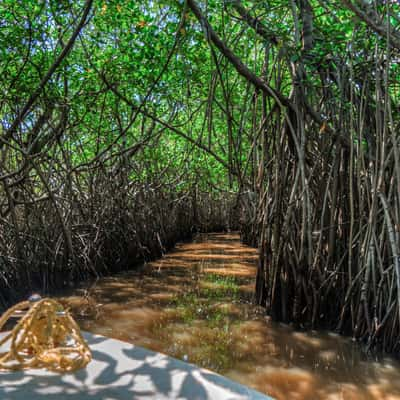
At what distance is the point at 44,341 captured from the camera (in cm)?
176

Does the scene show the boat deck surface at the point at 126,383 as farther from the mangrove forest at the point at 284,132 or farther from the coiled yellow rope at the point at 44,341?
the mangrove forest at the point at 284,132

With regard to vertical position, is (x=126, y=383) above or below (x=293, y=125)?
below

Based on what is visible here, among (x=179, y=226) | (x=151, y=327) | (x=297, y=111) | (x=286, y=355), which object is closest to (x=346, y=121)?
(x=297, y=111)

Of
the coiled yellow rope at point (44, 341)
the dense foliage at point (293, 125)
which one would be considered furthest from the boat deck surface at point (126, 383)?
the dense foliage at point (293, 125)

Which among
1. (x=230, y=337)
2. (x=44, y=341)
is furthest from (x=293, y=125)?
(x=44, y=341)

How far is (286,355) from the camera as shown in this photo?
315cm

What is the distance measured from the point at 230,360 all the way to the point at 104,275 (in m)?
3.53

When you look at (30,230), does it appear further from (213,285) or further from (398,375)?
(398,375)

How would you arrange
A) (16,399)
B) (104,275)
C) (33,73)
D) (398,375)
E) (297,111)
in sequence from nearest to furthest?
(16,399) → (398,375) → (297,111) → (33,73) → (104,275)

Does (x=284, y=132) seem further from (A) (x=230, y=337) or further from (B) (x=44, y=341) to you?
(B) (x=44, y=341)

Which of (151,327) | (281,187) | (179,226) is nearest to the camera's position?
(281,187)

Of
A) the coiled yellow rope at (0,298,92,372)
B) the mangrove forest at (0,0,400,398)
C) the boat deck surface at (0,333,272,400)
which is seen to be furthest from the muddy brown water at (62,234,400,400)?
the coiled yellow rope at (0,298,92,372)

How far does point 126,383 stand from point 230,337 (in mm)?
2040

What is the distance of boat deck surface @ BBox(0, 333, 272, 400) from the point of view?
1501 millimetres
